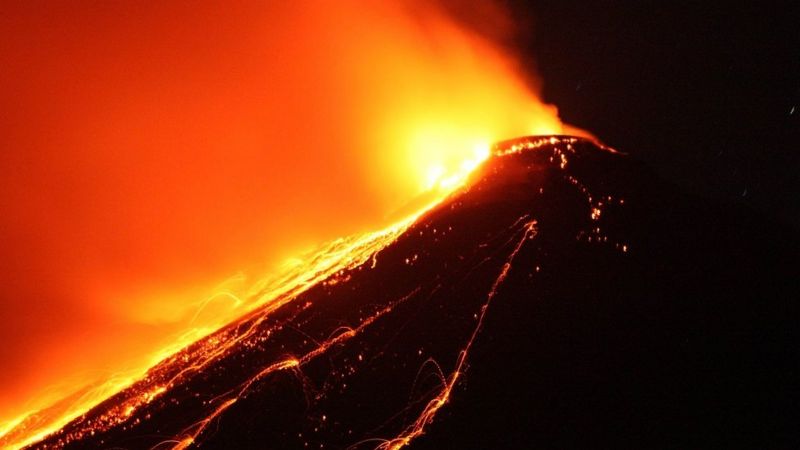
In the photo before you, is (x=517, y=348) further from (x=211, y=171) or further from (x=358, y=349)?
(x=211, y=171)

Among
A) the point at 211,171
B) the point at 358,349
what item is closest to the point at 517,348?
the point at 358,349

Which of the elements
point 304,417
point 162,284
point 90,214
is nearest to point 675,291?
point 304,417

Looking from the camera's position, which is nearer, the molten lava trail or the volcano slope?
the volcano slope

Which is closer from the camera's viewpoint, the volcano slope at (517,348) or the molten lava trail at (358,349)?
the volcano slope at (517,348)

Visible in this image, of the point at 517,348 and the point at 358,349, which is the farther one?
the point at 358,349
